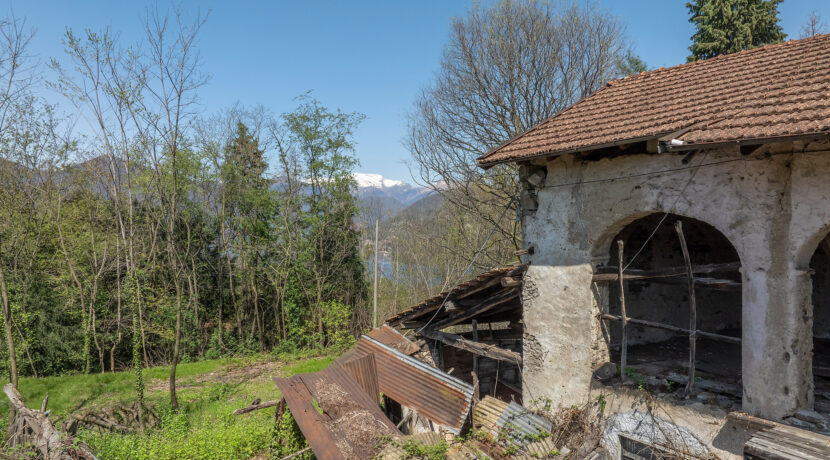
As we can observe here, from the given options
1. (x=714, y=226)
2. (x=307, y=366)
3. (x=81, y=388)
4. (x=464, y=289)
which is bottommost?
(x=307, y=366)

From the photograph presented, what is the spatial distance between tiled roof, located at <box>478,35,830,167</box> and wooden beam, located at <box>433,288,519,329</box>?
235 centimetres

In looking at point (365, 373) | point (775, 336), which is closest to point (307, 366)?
point (365, 373)

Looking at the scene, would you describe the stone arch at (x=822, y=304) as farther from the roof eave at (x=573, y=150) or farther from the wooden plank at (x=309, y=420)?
the wooden plank at (x=309, y=420)

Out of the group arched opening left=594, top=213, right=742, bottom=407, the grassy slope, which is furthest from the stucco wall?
the grassy slope

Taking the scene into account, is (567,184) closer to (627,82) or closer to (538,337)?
(538,337)

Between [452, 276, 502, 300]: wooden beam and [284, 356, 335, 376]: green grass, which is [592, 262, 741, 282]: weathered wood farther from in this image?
[284, 356, 335, 376]: green grass

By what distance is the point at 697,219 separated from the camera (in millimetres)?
6137

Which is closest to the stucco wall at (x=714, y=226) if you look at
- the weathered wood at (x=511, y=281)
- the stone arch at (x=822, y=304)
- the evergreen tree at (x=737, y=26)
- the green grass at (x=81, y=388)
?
the weathered wood at (x=511, y=281)

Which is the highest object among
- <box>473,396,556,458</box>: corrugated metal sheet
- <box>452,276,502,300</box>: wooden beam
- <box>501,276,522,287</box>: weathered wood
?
<box>501,276,522,287</box>: weathered wood

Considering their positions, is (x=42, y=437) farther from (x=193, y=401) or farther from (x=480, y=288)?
(x=480, y=288)

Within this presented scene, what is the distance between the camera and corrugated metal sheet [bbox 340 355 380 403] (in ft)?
25.8

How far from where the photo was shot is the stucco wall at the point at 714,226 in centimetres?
488

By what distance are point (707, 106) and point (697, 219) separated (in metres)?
A: 1.53

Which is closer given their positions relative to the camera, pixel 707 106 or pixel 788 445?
pixel 788 445
